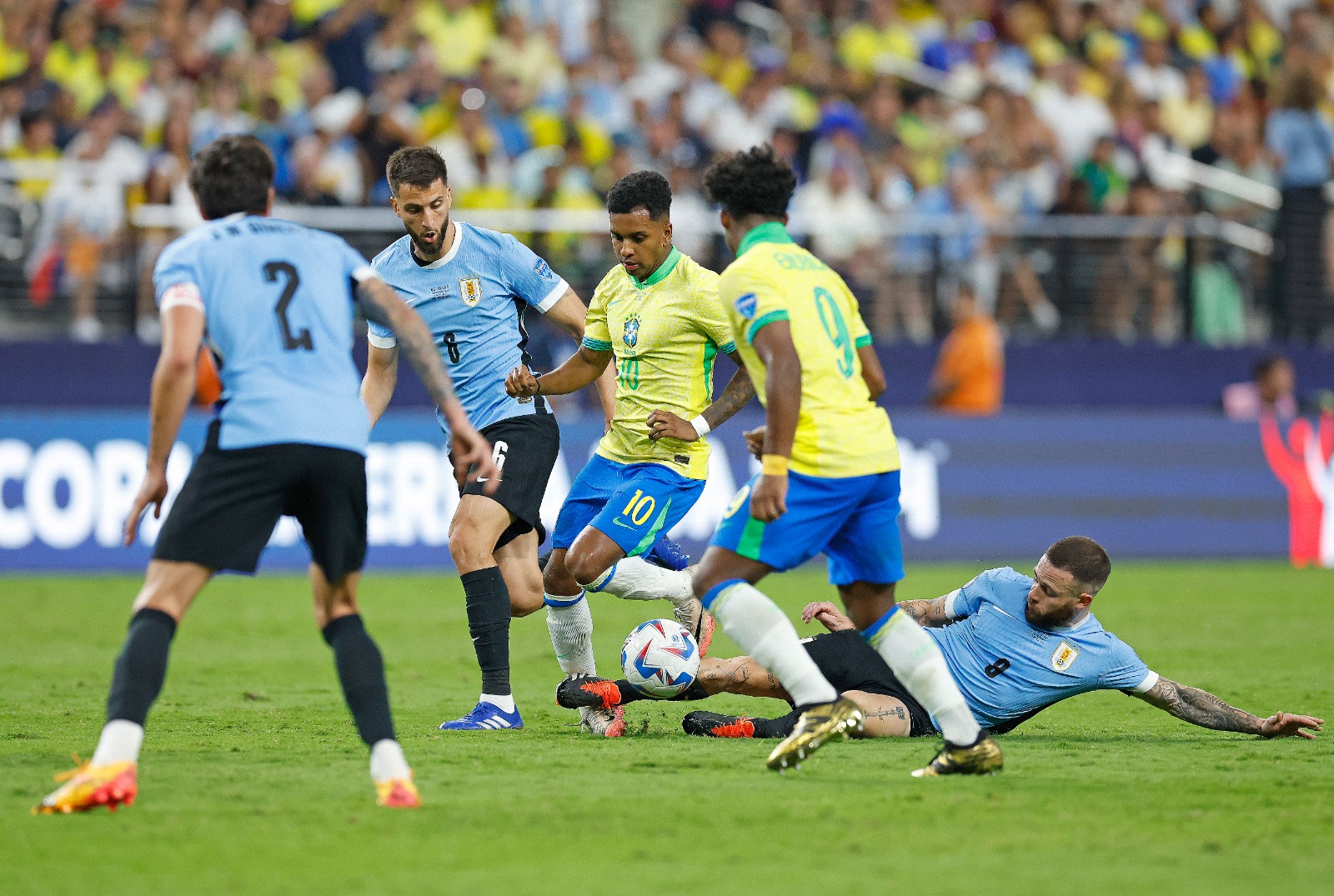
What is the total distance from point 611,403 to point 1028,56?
14.3 meters

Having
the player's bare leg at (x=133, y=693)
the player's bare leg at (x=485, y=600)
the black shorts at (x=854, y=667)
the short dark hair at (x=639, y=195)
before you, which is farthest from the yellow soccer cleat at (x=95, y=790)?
the short dark hair at (x=639, y=195)

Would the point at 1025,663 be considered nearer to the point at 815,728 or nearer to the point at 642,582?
the point at 815,728

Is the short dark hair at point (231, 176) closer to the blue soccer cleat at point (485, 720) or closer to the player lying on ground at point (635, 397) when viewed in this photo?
the player lying on ground at point (635, 397)

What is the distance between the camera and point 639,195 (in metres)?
7.62

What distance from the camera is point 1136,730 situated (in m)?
7.78

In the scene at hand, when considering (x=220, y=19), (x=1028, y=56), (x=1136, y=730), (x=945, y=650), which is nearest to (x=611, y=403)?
(x=945, y=650)

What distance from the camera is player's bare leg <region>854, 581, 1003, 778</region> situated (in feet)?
20.3

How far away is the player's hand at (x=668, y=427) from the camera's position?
750 centimetres

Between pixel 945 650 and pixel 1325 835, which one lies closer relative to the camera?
pixel 1325 835

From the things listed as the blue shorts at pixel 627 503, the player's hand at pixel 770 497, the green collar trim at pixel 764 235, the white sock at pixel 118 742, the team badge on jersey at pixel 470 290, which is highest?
the green collar trim at pixel 764 235

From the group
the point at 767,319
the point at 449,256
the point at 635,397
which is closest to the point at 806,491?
the point at 767,319

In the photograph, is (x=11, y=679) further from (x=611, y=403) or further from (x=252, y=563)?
(x=252, y=563)

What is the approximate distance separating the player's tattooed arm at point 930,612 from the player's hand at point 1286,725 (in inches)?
55.3

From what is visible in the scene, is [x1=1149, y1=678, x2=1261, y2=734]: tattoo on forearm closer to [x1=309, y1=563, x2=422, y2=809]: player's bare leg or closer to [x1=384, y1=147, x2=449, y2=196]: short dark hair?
[x1=309, y1=563, x2=422, y2=809]: player's bare leg
